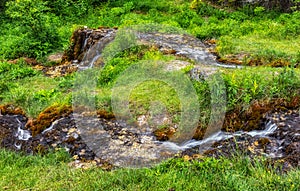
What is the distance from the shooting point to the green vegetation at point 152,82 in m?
5.53

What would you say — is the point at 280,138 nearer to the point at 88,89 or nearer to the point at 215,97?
the point at 215,97

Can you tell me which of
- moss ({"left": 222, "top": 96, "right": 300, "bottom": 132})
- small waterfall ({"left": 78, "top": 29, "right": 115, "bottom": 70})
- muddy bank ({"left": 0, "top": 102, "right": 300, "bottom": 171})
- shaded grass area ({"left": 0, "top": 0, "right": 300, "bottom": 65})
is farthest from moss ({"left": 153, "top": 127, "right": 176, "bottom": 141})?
small waterfall ({"left": 78, "top": 29, "right": 115, "bottom": 70})

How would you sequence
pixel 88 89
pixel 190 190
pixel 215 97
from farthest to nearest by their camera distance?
pixel 88 89 < pixel 215 97 < pixel 190 190

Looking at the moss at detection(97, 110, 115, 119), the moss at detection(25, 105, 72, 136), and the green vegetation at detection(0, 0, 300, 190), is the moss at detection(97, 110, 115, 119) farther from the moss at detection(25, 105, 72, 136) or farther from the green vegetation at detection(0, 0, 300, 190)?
the moss at detection(25, 105, 72, 136)

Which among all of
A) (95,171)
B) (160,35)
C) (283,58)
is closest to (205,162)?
(95,171)

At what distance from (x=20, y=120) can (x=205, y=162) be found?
4.56m

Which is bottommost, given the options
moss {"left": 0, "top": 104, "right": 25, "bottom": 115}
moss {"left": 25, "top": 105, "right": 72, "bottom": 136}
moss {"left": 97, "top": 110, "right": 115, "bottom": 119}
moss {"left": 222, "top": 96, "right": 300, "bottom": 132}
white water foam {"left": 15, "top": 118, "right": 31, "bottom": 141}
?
white water foam {"left": 15, "top": 118, "right": 31, "bottom": 141}

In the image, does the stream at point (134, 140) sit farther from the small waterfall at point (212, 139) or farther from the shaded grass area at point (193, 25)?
the shaded grass area at point (193, 25)

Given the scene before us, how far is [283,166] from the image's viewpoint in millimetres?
5668

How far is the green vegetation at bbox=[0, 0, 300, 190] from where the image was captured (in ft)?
18.1

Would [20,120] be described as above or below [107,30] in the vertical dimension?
below

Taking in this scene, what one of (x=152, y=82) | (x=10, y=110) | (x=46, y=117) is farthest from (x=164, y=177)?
(x=10, y=110)

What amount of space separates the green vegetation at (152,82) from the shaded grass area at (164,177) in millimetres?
15

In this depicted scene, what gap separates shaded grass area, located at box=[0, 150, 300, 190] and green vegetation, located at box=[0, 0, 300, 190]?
15 mm
